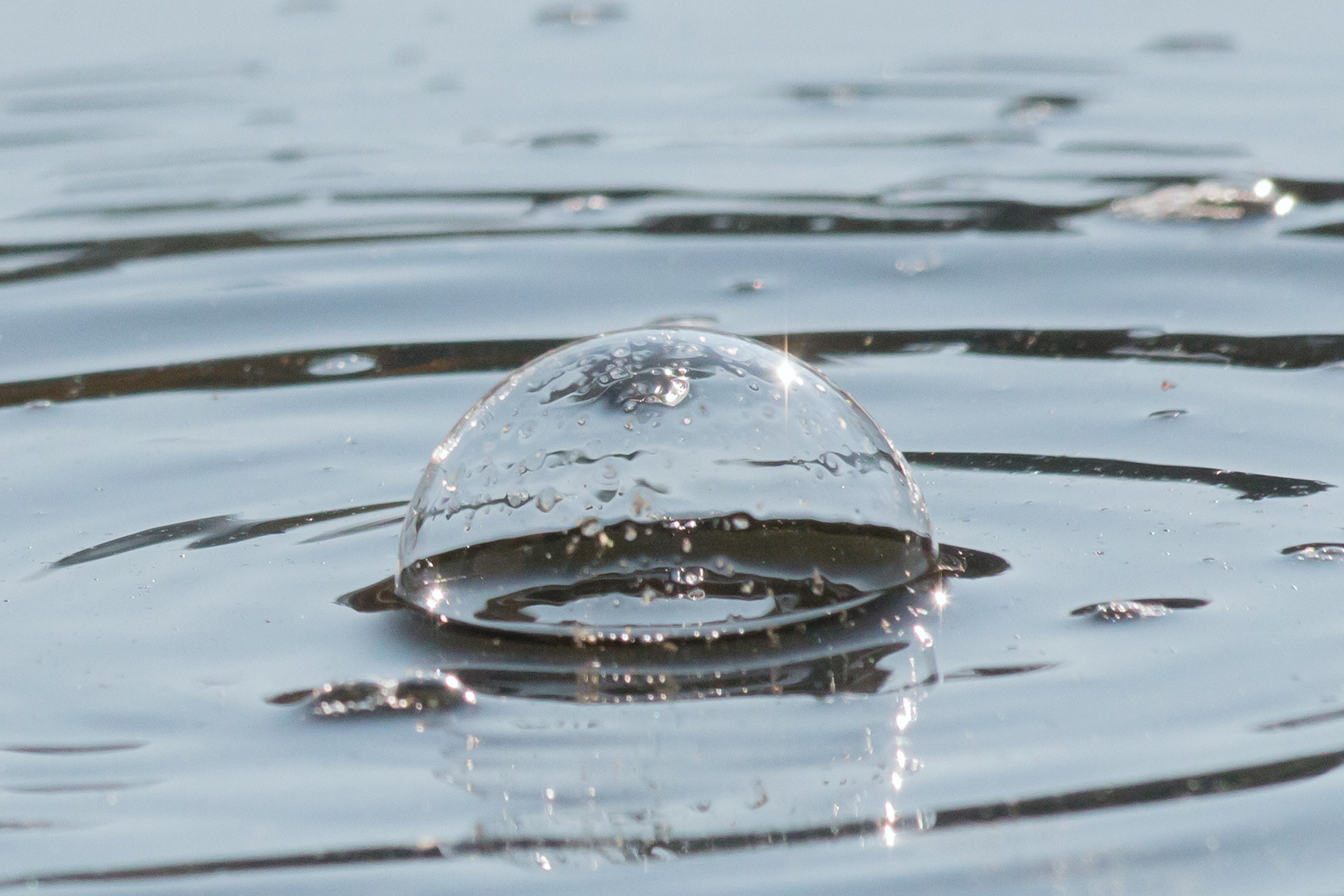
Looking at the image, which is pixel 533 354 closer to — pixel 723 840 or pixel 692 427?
pixel 692 427

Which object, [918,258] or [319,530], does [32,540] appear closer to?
[319,530]

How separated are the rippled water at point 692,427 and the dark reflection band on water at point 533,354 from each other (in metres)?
0.02

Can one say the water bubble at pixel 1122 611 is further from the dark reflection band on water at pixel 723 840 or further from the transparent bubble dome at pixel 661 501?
the dark reflection band on water at pixel 723 840

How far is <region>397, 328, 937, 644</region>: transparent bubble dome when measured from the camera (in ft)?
9.66

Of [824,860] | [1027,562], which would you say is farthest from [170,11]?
[824,860]

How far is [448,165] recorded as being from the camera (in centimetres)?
631

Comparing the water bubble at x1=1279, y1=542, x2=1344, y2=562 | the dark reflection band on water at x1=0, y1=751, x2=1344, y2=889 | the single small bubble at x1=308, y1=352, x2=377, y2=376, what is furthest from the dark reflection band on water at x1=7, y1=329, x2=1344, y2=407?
the dark reflection band on water at x1=0, y1=751, x2=1344, y2=889

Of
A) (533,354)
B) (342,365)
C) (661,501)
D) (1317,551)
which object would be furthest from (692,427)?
(342,365)

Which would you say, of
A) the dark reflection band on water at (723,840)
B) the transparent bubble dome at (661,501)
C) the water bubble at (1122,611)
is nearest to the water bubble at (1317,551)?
the water bubble at (1122,611)

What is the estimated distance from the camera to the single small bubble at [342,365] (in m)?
4.34

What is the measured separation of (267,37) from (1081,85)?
12.8 ft

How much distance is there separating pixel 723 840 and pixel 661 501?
0.90 meters

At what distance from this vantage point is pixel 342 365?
173 inches

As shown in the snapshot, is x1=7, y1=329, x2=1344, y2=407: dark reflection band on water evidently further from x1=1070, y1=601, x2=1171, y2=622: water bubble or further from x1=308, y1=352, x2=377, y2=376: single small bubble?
x1=1070, y1=601, x2=1171, y2=622: water bubble
